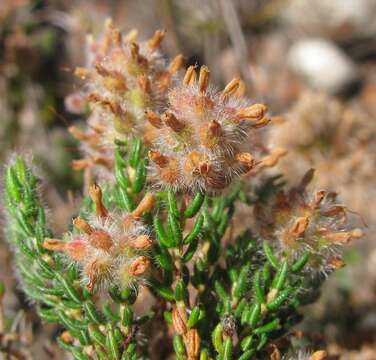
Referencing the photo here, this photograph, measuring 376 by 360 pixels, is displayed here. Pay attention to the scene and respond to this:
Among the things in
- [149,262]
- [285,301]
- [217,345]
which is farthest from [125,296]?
[285,301]

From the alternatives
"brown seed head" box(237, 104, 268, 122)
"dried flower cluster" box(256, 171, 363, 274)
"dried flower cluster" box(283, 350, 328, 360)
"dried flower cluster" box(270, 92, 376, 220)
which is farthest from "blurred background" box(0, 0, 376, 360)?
"brown seed head" box(237, 104, 268, 122)

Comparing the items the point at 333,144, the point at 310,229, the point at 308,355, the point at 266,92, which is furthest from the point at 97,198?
the point at 266,92

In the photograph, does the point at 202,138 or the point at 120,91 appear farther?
the point at 120,91

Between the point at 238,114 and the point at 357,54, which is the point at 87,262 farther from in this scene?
the point at 357,54

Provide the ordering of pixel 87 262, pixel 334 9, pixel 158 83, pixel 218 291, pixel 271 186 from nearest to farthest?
pixel 87 262
pixel 218 291
pixel 158 83
pixel 271 186
pixel 334 9

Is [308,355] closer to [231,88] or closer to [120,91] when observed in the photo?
[231,88]

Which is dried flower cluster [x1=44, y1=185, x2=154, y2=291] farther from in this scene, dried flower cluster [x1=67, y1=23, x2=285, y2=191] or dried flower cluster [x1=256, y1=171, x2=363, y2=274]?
dried flower cluster [x1=256, y1=171, x2=363, y2=274]
